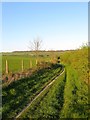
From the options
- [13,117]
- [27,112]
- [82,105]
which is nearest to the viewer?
[13,117]

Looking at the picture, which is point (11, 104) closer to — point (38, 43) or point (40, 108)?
point (40, 108)

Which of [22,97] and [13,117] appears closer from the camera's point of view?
[13,117]

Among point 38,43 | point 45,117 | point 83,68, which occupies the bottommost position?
point 45,117

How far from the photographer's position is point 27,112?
11.2 m

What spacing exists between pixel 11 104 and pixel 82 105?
3630 mm

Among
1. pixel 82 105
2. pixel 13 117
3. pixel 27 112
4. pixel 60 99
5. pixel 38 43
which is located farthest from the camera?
pixel 38 43

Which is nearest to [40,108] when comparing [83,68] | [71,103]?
[71,103]

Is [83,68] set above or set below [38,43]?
below

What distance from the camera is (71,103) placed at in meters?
13.3

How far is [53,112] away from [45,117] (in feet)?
2.83

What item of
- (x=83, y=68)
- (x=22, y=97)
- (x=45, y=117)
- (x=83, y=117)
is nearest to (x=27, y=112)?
(x=45, y=117)

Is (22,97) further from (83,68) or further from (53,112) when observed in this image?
(83,68)

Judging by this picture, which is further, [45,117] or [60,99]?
[60,99]

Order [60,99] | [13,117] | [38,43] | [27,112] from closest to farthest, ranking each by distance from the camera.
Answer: [13,117]
[27,112]
[60,99]
[38,43]
